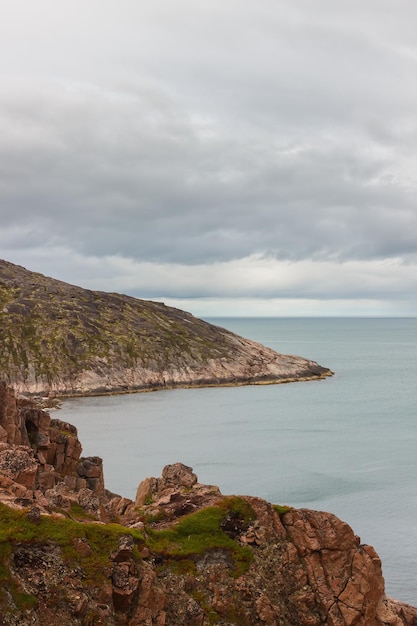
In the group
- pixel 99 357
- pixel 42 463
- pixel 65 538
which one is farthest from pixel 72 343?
pixel 65 538

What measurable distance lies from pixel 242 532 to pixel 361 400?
5244 inches

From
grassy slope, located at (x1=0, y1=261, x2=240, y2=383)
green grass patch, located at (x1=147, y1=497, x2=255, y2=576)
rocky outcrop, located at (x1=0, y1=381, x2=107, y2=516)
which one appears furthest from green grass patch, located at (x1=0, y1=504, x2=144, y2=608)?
grassy slope, located at (x1=0, y1=261, x2=240, y2=383)

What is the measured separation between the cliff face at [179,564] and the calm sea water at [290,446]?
63.5 ft

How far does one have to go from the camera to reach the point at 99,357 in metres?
174

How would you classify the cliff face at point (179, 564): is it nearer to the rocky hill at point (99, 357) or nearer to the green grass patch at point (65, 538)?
the green grass patch at point (65, 538)

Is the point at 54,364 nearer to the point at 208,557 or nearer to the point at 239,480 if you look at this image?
the point at 239,480

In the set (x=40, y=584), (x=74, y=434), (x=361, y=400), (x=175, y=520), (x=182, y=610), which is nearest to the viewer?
(x=40, y=584)

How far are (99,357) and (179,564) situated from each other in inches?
5758

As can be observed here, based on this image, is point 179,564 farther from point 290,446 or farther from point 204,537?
point 290,446

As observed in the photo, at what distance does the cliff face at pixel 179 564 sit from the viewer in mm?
26984

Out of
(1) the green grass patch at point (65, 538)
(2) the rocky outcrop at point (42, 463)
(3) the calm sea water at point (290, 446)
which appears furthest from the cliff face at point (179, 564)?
(3) the calm sea water at point (290, 446)

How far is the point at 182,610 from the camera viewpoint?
2905 centimetres

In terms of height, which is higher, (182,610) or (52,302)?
(52,302)

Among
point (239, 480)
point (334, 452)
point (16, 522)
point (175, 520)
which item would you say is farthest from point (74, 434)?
point (334, 452)
